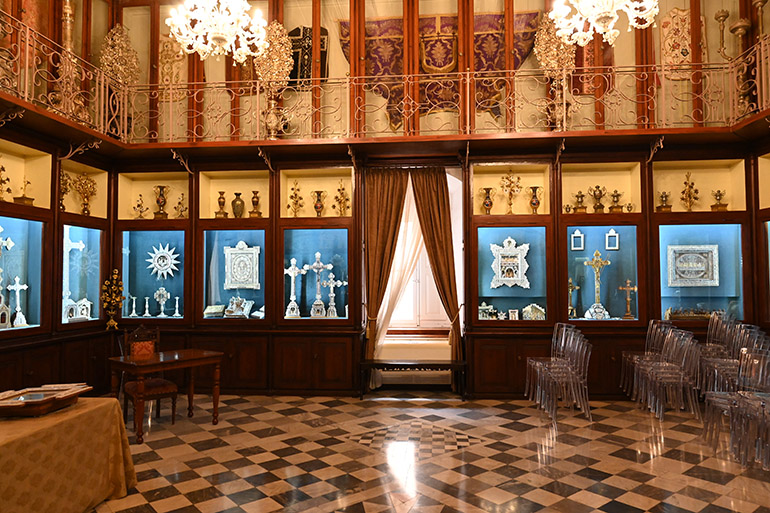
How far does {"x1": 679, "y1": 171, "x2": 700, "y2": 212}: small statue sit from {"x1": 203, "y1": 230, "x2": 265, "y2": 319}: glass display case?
595 cm

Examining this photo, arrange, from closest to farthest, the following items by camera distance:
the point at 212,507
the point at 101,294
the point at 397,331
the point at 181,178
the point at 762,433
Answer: the point at 212,507 < the point at 762,433 < the point at 101,294 < the point at 181,178 < the point at 397,331

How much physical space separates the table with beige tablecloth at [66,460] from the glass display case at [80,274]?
3752 millimetres

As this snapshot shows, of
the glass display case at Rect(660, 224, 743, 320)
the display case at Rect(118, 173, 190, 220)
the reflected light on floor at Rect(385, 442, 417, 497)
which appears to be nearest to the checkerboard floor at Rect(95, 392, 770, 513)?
the reflected light on floor at Rect(385, 442, 417, 497)

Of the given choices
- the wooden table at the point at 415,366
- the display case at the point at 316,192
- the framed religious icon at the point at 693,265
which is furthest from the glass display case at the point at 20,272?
the framed religious icon at the point at 693,265

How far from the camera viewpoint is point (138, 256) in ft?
26.5

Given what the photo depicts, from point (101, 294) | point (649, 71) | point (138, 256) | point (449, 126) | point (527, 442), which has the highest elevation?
point (649, 71)

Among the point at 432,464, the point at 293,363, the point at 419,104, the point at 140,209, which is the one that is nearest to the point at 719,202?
the point at 419,104

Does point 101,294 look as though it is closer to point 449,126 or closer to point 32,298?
point 32,298

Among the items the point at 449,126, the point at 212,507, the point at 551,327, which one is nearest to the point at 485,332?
the point at 551,327

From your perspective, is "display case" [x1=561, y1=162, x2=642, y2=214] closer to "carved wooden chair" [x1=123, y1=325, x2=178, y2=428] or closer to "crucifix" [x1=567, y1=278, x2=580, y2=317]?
"crucifix" [x1=567, y1=278, x2=580, y2=317]

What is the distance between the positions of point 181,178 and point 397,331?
4287 mm

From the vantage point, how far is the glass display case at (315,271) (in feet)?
25.4

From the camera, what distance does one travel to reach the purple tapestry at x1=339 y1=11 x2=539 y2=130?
8016mm

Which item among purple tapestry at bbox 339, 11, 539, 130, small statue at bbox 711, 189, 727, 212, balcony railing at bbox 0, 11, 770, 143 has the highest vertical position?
purple tapestry at bbox 339, 11, 539, 130
